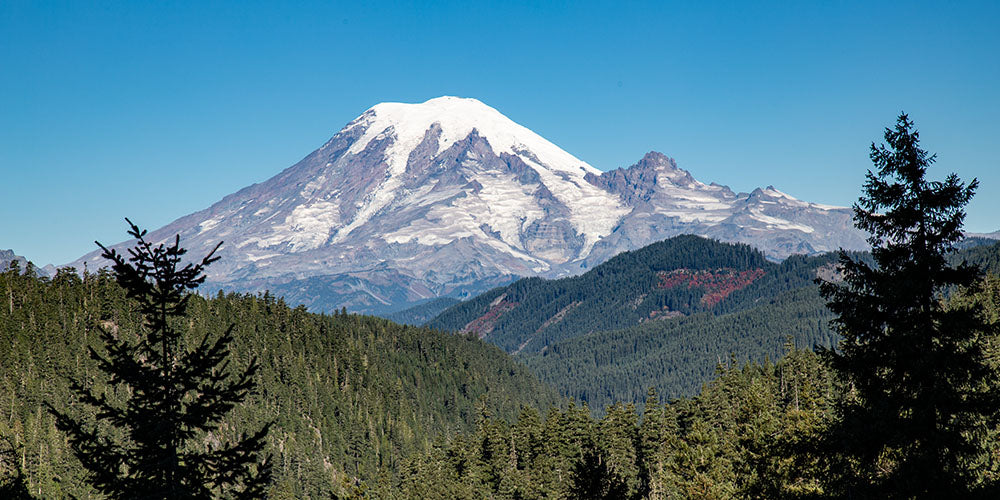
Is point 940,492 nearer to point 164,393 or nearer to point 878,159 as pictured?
point 878,159

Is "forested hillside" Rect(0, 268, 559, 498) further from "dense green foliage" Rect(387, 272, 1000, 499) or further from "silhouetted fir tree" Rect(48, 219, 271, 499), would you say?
"silhouetted fir tree" Rect(48, 219, 271, 499)

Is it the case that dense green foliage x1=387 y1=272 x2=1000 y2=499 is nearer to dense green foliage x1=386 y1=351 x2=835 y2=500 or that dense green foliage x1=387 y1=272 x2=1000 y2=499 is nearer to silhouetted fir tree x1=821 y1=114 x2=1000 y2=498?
dense green foliage x1=386 y1=351 x2=835 y2=500

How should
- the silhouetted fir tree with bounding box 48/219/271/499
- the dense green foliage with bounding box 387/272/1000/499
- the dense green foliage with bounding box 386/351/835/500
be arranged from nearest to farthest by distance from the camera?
the silhouetted fir tree with bounding box 48/219/271/499 < the dense green foliage with bounding box 387/272/1000/499 < the dense green foliage with bounding box 386/351/835/500

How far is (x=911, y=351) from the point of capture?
1823 cm

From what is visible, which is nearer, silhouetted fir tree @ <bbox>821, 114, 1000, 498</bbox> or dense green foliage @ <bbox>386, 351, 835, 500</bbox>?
silhouetted fir tree @ <bbox>821, 114, 1000, 498</bbox>

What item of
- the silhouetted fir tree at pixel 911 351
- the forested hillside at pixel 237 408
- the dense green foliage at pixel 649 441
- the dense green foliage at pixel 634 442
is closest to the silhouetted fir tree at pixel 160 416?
the silhouetted fir tree at pixel 911 351

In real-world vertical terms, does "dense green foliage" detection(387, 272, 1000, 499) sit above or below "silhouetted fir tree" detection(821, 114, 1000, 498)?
below

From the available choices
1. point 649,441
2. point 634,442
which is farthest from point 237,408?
point 649,441

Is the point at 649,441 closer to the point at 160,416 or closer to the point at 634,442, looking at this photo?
the point at 634,442

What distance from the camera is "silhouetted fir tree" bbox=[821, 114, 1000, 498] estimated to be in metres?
17.9

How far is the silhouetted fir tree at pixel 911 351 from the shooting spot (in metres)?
17.9

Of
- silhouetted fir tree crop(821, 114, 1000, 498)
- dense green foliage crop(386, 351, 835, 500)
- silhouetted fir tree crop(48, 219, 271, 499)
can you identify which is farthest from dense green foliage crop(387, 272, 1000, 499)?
silhouetted fir tree crop(48, 219, 271, 499)

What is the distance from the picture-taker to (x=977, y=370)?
17.9 metres

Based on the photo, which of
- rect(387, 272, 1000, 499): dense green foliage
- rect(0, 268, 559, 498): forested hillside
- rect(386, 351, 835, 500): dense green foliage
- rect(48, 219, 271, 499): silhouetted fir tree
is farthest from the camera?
rect(0, 268, 559, 498): forested hillside
